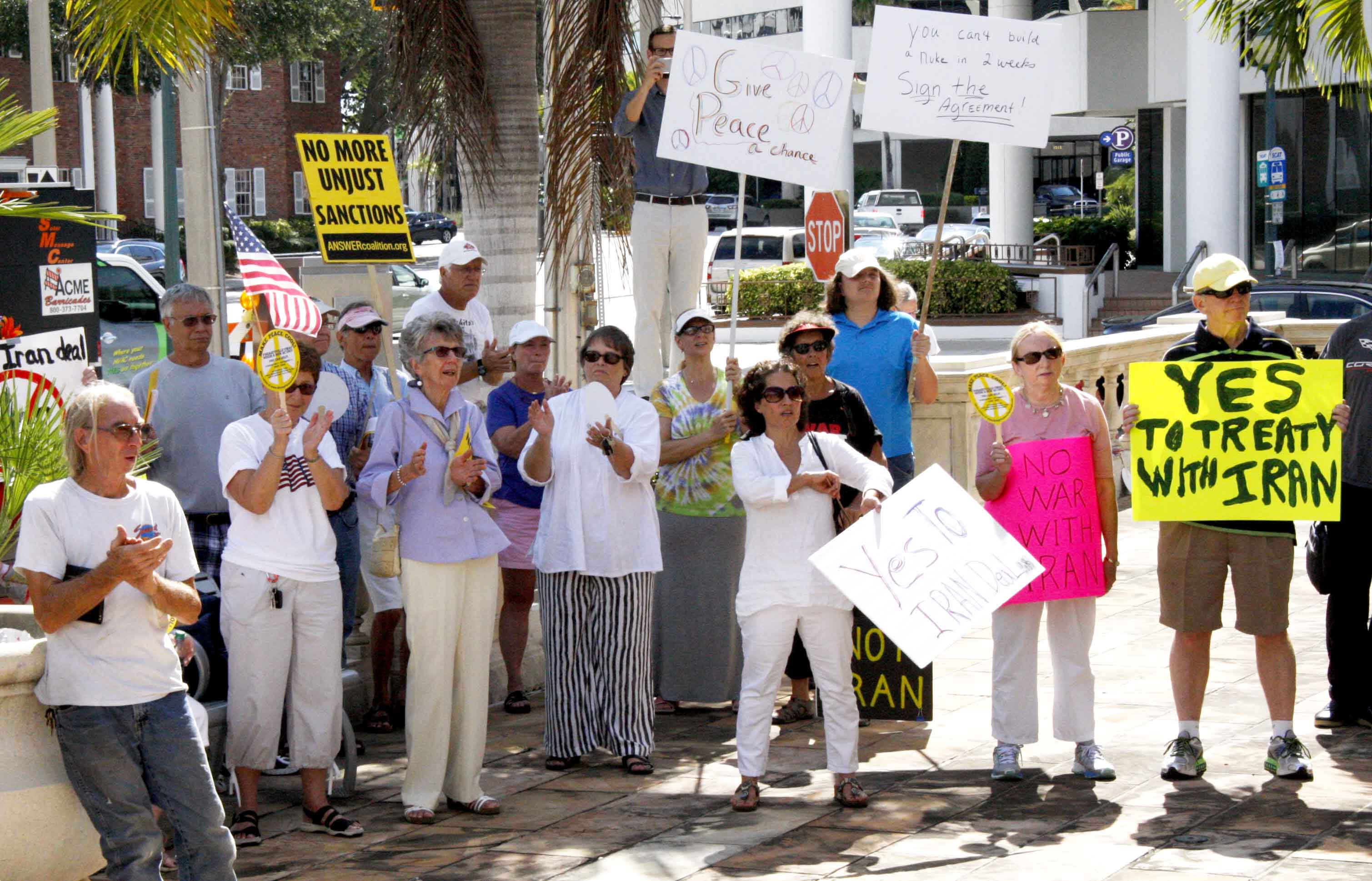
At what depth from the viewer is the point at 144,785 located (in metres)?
5.04

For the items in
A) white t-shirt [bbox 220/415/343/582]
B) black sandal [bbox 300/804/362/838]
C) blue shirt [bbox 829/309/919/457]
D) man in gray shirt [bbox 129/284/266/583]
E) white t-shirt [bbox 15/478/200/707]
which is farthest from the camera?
blue shirt [bbox 829/309/919/457]

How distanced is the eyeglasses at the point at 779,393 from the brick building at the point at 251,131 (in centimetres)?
4738

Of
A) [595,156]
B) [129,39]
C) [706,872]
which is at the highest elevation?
[129,39]

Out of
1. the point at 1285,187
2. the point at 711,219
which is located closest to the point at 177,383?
the point at 1285,187

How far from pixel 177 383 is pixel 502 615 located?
2000 millimetres

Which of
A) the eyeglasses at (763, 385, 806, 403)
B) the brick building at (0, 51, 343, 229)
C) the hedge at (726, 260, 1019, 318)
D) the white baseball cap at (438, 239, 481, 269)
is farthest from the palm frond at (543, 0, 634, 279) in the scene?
the brick building at (0, 51, 343, 229)

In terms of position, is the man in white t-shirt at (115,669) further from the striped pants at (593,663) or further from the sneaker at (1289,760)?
the sneaker at (1289,760)

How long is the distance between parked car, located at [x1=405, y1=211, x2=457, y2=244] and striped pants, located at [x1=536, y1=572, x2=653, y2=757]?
170 feet

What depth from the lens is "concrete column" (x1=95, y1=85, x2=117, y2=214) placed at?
45938 mm

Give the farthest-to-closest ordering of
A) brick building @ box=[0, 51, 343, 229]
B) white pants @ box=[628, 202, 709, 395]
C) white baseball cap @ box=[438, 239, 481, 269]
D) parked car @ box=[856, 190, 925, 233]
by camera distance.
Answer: parked car @ box=[856, 190, 925, 233]
brick building @ box=[0, 51, 343, 229]
white pants @ box=[628, 202, 709, 395]
white baseball cap @ box=[438, 239, 481, 269]

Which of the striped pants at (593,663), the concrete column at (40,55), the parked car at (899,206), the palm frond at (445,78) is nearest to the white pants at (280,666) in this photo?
the striped pants at (593,663)

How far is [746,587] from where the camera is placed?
6512 mm

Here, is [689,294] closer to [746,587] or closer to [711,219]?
[746,587]

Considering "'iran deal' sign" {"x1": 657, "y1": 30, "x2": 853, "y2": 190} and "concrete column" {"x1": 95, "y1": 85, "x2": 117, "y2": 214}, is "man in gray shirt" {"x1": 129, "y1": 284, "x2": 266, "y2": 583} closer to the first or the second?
"'iran deal' sign" {"x1": 657, "y1": 30, "x2": 853, "y2": 190}
